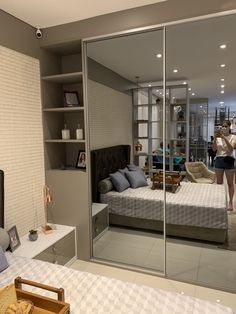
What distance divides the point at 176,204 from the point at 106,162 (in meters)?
0.98

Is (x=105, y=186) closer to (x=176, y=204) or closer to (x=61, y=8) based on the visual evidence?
(x=176, y=204)

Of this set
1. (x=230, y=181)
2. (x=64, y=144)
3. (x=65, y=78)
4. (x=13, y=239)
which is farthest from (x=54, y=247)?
(x=230, y=181)

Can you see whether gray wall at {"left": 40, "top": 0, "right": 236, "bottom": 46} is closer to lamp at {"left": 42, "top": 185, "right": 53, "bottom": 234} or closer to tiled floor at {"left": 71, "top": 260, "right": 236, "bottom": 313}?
lamp at {"left": 42, "top": 185, "right": 53, "bottom": 234}

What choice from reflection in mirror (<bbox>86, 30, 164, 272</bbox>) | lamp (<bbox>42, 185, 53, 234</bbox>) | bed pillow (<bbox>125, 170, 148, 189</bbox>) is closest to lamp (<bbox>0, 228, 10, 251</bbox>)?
lamp (<bbox>42, 185, 53, 234</bbox>)

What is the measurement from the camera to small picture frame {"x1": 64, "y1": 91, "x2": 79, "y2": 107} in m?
2.92

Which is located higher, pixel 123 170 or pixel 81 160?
pixel 81 160

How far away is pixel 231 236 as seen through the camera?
293cm

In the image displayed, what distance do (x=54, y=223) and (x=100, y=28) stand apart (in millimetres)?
2226

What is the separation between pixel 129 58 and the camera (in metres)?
2.69

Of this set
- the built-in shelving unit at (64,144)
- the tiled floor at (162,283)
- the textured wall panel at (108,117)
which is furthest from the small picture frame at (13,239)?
the textured wall panel at (108,117)

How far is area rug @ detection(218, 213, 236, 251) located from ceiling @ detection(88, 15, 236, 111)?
1301mm

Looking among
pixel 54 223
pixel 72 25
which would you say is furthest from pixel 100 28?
pixel 54 223

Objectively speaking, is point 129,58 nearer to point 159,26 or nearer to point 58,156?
point 159,26

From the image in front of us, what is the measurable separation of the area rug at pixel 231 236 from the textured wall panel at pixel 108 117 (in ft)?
4.87
